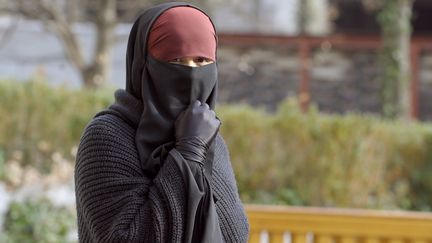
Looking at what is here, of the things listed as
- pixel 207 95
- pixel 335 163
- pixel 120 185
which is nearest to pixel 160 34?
pixel 207 95

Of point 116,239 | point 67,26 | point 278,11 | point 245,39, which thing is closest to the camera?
point 116,239

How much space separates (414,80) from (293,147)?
19.4ft

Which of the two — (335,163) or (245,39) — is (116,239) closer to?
(335,163)

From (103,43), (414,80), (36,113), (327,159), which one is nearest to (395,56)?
(414,80)

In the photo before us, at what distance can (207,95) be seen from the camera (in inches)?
100

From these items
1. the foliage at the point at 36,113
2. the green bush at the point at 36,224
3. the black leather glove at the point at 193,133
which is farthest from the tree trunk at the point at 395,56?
the black leather glove at the point at 193,133

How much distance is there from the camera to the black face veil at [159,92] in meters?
2.46

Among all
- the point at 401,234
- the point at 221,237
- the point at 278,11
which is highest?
the point at 221,237

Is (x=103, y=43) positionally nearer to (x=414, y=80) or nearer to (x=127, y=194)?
(x=414, y=80)

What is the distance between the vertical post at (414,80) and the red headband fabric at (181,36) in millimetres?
11267

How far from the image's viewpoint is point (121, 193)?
2.46m

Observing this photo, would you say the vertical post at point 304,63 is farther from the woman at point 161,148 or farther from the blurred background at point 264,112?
the woman at point 161,148

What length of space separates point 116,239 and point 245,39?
1144 cm

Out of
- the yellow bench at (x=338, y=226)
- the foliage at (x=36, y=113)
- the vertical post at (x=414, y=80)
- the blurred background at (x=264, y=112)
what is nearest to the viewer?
the yellow bench at (x=338, y=226)
